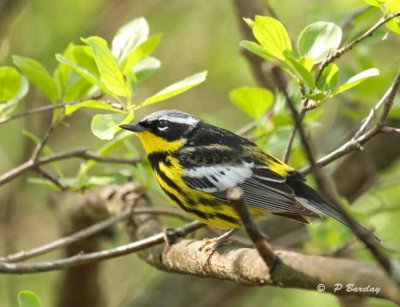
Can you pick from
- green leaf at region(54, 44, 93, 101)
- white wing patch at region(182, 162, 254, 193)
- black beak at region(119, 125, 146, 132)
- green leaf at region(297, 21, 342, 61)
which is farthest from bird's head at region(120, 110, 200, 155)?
green leaf at region(297, 21, 342, 61)

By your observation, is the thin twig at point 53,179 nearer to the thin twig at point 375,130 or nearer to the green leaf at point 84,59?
the green leaf at point 84,59

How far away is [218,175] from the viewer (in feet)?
11.9

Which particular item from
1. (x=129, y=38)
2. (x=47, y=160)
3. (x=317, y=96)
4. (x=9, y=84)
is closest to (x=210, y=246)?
(x=317, y=96)

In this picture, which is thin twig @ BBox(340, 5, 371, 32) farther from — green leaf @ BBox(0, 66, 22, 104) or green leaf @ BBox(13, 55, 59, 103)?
green leaf @ BBox(0, 66, 22, 104)

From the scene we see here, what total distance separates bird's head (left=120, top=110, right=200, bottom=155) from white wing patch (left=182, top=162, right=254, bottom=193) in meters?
0.26

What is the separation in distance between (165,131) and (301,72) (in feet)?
4.20

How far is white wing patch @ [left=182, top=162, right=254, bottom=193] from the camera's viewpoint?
140 inches

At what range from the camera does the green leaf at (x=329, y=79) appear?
287 cm

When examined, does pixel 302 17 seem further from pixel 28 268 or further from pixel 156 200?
pixel 28 268

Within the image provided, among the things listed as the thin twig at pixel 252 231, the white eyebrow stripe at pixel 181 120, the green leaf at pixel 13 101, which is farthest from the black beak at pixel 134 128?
the thin twig at pixel 252 231

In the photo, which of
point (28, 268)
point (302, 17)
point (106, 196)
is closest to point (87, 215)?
point (106, 196)

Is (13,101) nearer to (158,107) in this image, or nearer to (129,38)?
(129,38)

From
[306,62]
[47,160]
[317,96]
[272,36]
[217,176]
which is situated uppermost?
[272,36]

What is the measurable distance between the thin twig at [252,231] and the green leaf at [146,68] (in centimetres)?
141
